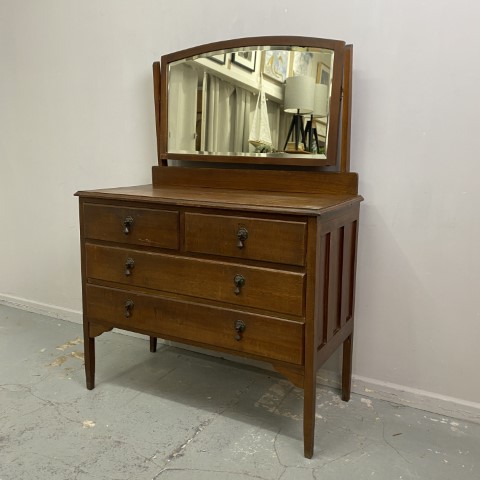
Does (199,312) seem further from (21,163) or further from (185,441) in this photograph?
(21,163)

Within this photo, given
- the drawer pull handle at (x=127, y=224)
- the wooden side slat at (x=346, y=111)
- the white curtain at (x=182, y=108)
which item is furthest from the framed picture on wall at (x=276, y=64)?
the drawer pull handle at (x=127, y=224)

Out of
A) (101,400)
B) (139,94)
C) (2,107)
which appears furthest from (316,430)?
(2,107)

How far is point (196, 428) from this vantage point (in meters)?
1.96

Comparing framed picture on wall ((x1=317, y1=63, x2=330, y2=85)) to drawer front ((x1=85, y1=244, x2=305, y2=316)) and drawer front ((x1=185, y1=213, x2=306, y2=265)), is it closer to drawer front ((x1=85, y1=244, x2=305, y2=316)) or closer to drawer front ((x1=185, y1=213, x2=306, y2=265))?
drawer front ((x1=185, y1=213, x2=306, y2=265))

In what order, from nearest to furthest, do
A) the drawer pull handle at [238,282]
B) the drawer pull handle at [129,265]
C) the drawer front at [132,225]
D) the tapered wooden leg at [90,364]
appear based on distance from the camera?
the drawer pull handle at [238,282] < the drawer front at [132,225] < the drawer pull handle at [129,265] < the tapered wooden leg at [90,364]

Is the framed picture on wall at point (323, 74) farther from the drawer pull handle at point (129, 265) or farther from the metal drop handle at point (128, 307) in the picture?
the metal drop handle at point (128, 307)

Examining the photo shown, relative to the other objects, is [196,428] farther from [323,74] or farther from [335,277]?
[323,74]

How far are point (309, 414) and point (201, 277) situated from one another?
1.97 ft

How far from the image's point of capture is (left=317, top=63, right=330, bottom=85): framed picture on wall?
6.64 feet

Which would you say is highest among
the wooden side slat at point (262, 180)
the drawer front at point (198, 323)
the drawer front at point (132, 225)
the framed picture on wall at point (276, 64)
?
the framed picture on wall at point (276, 64)

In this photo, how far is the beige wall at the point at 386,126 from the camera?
1.93 meters

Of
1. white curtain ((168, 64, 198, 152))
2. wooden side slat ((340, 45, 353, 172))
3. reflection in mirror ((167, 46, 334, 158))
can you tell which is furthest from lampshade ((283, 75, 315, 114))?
white curtain ((168, 64, 198, 152))

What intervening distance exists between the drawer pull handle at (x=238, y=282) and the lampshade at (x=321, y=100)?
Answer: 0.75m

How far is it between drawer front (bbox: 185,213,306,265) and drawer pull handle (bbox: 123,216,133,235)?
0.84 feet
